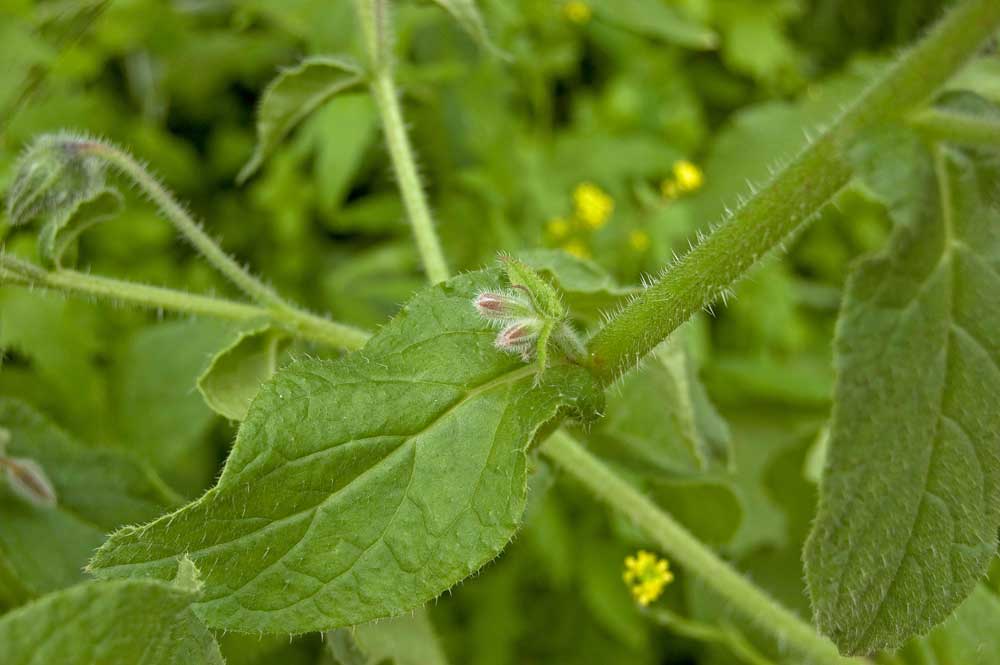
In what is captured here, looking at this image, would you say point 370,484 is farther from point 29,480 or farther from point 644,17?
point 644,17

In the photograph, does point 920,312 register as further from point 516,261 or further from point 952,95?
point 516,261

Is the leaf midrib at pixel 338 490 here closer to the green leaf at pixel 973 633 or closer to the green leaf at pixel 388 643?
the green leaf at pixel 388 643

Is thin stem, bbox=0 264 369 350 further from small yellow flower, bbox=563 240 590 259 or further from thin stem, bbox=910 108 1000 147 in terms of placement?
small yellow flower, bbox=563 240 590 259

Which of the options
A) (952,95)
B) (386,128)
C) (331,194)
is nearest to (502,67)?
(331,194)

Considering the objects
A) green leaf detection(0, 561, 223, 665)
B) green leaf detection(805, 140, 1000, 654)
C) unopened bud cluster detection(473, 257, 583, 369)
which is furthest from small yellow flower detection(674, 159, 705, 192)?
green leaf detection(0, 561, 223, 665)

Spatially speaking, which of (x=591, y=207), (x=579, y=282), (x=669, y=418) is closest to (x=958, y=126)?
(x=579, y=282)
